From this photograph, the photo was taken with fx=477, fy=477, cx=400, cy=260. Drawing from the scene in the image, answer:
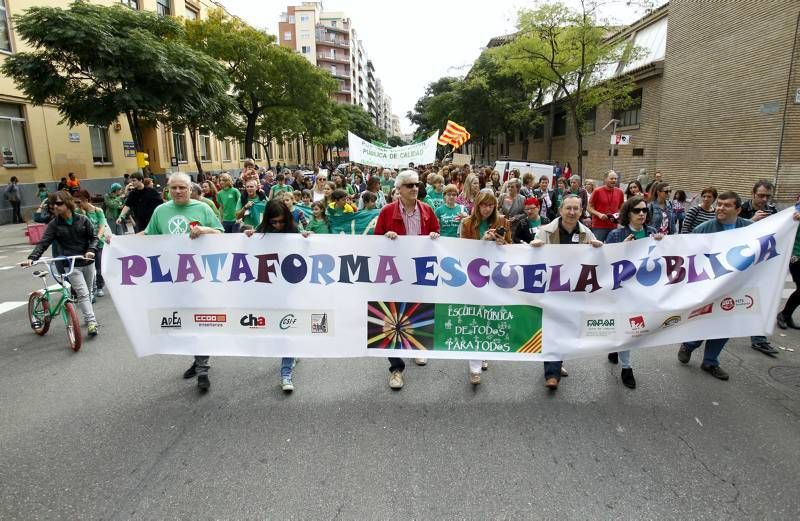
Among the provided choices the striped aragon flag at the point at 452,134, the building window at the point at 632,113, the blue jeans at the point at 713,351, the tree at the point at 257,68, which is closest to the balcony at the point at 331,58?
the tree at the point at 257,68

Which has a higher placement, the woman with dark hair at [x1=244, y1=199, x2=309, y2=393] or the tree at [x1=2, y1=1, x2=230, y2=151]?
the tree at [x1=2, y1=1, x2=230, y2=151]

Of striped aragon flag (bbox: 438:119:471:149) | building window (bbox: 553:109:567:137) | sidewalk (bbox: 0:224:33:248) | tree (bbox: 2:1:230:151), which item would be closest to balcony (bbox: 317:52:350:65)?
building window (bbox: 553:109:567:137)

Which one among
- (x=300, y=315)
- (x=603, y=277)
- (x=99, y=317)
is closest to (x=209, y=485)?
(x=300, y=315)

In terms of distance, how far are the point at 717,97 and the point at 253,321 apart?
2026 centimetres

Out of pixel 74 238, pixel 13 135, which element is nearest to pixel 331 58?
pixel 13 135

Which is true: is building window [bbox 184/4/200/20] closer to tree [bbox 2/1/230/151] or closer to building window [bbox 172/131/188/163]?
building window [bbox 172/131/188/163]

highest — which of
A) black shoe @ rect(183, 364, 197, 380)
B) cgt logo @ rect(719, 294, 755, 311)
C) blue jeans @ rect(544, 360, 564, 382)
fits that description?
cgt logo @ rect(719, 294, 755, 311)

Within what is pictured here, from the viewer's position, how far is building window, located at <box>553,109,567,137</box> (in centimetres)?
3531

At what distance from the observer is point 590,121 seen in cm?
3119

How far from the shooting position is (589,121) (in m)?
31.2

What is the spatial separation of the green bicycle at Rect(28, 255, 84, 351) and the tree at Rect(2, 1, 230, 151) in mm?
11696

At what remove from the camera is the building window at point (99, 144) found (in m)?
22.2

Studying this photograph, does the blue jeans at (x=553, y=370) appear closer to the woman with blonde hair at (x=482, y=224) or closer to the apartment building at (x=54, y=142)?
the woman with blonde hair at (x=482, y=224)

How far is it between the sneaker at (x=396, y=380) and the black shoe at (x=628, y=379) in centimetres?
206
